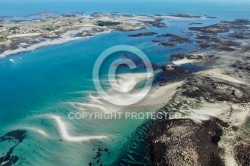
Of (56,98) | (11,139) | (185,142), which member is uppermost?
(56,98)

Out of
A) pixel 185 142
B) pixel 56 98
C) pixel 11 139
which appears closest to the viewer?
pixel 185 142

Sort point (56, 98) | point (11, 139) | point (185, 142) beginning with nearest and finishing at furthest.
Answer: point (185, 142) < point (11, 139) < point (56, 98)

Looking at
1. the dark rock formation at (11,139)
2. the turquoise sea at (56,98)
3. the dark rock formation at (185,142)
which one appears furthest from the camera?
the turquoise sea at (56,98)

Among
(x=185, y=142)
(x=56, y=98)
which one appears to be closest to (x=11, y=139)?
(x=56, y=98)

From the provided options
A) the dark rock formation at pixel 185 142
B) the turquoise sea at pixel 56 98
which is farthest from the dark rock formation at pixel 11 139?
the dark rock formation at pixel 185 142

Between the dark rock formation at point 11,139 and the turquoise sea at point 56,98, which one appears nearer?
the dark rock formation at point 11,139

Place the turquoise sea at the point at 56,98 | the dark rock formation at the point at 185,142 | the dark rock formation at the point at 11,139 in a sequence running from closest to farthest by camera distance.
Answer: the dark rock formation at the point at 185,142 → the dark rock formation at the point at 11,139 → the turquoise sea at the point at 56,98

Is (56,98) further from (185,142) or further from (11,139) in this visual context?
(185,142)

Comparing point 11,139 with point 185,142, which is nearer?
point 185,142

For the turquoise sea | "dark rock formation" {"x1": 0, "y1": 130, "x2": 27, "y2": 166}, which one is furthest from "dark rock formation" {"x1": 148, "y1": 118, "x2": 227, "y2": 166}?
"dark rock formation" {"x1": 0, "y1": 130, "x2": 27, "y2": 166}

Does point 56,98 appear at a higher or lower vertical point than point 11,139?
higher

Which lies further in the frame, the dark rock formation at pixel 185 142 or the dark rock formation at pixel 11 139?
the dark rock formation at pixel 11 139

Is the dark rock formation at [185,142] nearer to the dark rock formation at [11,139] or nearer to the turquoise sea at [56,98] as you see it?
the turquoise sea at [56,98]
